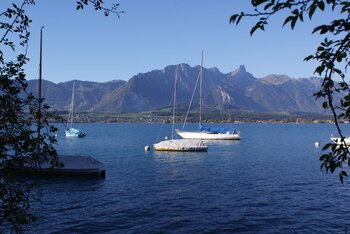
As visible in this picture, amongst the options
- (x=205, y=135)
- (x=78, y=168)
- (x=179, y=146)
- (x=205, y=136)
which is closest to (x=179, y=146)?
(x=179, y=146)

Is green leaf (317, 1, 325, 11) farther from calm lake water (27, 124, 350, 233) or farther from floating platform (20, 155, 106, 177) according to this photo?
floating platform (20, 155, 106, 177)

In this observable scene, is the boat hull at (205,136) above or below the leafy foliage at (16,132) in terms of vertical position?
below

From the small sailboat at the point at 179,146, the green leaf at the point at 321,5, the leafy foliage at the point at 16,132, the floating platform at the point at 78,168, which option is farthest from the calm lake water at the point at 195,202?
the small sailboat at the point at 179,146

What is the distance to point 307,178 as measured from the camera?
4466 cm

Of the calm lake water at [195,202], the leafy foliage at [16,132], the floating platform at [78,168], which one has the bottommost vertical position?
the calm lake water at [195,202]

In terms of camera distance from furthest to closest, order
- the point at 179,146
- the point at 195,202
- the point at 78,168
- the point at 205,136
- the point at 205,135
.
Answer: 1. the point at 205,136
2. the point at 205,135
3. the point at 179,146
4. the point at 78,168
5. the point at 195,202

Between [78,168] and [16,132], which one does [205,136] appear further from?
[16,132]

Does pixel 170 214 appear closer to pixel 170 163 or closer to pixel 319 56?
pixel 319 56

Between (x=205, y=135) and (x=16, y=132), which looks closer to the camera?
(x=16, y=132)

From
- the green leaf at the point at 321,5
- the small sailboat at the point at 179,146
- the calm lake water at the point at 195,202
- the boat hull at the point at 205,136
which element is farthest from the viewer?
the boat hull at the point at 205,136

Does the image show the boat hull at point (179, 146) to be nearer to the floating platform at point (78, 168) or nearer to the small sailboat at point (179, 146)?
the small sailboat at point (179, 146)

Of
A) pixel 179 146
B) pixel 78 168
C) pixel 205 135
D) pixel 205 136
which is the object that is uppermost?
pixel 205 135

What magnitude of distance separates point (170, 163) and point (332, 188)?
28.4 m

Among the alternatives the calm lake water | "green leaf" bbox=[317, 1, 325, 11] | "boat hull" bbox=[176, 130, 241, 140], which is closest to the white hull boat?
"boat hull" bbox=[176, 130, 241, 140]
